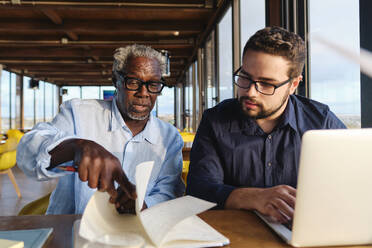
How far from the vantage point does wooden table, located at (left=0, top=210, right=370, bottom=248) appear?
29.4 inches

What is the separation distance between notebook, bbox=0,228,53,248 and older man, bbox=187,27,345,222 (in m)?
0.63

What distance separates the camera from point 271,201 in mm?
941

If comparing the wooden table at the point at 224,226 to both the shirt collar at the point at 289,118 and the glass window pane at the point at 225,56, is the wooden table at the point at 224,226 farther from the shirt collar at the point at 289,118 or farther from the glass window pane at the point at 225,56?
the glass window pane at the point at 225,56

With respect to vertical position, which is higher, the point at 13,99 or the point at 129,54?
the point at 13,99

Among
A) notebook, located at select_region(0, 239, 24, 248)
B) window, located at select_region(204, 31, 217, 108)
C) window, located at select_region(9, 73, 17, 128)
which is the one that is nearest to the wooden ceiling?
window, located at select_region(204, 31, 217, 108)

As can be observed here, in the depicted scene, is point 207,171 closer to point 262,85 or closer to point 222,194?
point 222,194

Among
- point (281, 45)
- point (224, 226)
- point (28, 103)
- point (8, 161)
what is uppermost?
point (28, 103)

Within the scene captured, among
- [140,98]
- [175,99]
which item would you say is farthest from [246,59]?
[175,99]

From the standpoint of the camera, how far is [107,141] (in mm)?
1553

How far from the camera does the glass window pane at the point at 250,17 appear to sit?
3.25m

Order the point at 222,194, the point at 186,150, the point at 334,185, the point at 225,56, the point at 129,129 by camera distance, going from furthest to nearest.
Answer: the point at 225,56 → the point at 186,150 → the point at 129,129 → the point at 222,194 → the point at 334,185

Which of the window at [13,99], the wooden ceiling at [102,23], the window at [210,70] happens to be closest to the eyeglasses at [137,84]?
the wooden ceiling at [102,23]

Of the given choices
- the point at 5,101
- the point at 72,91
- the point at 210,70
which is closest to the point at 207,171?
the point at 210,70

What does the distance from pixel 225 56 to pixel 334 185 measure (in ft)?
15.7
